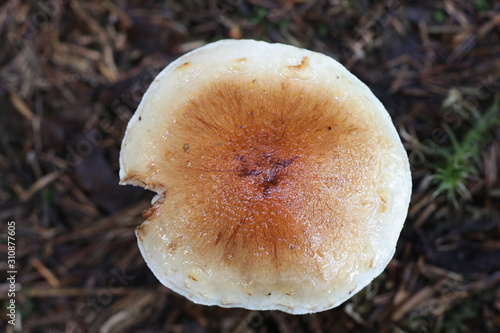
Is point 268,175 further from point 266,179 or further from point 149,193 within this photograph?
point 149,193

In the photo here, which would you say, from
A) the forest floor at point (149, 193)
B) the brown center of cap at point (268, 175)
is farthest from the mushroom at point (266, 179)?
the forest floor at point (149, 193)

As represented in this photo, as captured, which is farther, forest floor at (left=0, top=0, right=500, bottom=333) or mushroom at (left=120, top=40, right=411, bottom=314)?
forest floor at (left=0, top=0, right=500, bottom=333)

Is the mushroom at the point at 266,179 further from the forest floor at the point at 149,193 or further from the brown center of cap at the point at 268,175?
the forest floor at the point at 149,193

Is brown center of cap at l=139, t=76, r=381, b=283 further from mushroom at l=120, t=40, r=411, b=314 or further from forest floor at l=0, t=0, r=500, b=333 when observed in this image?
forest floor at l=0, t=0, r=500, b=333

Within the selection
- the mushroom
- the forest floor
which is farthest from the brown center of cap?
the forest floor

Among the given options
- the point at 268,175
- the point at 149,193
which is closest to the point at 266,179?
the point at 268,175

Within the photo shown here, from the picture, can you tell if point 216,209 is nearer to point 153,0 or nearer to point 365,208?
point 365,208
